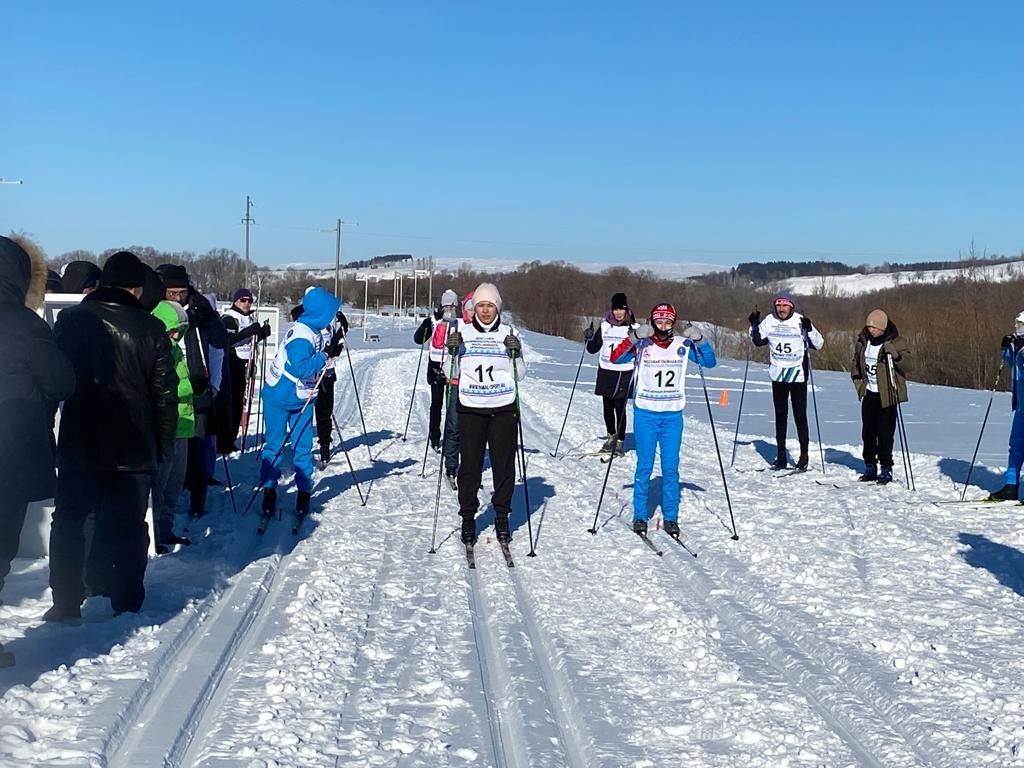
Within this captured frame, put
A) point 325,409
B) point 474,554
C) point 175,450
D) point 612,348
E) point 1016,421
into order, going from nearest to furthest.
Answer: point 175,450 < point 474,554 < point 1016,421 < point 325,409 < point 612,348

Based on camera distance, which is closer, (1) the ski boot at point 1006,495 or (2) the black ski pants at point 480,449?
(2) the black ski pants at point 480,449

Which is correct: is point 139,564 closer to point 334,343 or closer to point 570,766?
point 570,766

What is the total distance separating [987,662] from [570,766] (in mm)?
2751

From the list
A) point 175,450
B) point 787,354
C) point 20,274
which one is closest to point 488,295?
point 175,450

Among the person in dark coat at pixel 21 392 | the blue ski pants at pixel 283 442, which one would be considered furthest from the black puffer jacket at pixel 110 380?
the blue ski pants at pixel 283 442

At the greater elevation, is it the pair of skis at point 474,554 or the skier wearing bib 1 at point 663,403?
the skier wearing bib 1 at point 663,403

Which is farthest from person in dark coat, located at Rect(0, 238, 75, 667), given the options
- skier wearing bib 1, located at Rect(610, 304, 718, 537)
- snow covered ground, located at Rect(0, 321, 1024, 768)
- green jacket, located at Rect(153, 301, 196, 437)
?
skier wearing bib 1, located at Rect(610, 304, 718, 537)

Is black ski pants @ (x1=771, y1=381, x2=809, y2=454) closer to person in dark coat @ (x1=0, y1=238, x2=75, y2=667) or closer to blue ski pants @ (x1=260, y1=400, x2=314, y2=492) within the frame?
blue ski pants @ (x1=260, y1=400, x2=314, y2=492)

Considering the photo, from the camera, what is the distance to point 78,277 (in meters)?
8.19

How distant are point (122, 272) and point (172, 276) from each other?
2.61m

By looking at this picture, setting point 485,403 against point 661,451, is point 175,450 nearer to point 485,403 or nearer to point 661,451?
point 485,403

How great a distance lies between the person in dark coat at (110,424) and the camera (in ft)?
17.0

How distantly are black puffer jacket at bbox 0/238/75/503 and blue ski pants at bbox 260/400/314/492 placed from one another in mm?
3698

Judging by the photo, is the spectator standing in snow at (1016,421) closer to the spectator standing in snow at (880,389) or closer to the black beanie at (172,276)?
the spectator standing in snow at (880,389)
